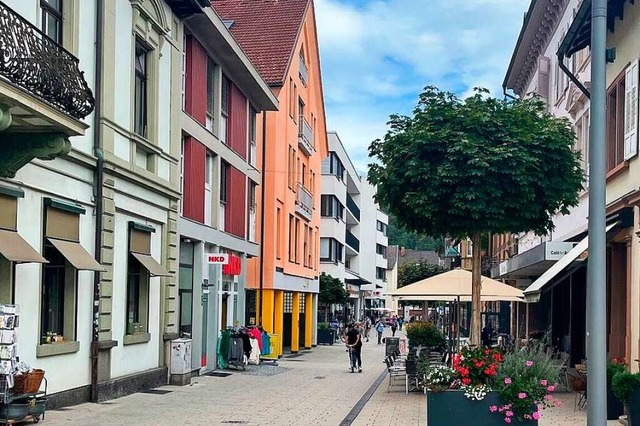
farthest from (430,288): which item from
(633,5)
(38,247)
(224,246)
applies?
(38,247)

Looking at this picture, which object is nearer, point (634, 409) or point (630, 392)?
point (634, 409)

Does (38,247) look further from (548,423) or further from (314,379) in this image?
(314,379)

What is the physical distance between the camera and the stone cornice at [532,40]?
94.2ft

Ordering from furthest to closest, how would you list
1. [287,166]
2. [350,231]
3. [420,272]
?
[350,231], [420,272], [287,166]

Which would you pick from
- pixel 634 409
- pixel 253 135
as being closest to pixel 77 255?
pixel 634 409

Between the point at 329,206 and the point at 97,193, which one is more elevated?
the point at 329,206

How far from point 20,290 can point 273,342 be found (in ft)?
70.1

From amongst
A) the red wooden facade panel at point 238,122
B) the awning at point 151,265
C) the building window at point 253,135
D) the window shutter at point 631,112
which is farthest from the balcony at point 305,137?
the window shutter at point 631,112

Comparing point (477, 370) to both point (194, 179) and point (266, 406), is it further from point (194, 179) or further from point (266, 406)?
point (194, 179)

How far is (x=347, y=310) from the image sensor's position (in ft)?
261

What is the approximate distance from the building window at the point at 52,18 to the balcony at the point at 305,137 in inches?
1092

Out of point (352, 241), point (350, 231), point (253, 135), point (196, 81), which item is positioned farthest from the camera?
point (350, 231)

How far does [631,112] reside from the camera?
16.0 m

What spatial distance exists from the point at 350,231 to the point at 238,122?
50.9 m
